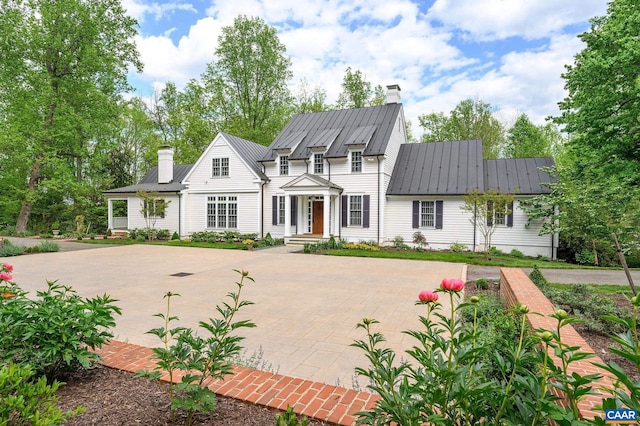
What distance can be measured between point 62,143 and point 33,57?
5834 millimetres

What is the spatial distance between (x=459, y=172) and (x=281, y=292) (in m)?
13.7

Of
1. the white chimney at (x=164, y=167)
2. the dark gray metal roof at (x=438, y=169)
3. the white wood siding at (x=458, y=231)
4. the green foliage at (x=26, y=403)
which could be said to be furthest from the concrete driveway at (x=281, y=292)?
the white chimney at (x=164, y=167)

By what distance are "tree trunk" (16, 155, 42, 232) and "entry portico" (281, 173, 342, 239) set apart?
18840 mm

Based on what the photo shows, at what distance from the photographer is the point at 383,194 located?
1817 centimetres

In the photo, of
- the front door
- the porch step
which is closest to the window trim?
the front door

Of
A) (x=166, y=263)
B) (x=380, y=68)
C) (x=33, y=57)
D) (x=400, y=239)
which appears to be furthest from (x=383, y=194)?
(x=33, y=57)

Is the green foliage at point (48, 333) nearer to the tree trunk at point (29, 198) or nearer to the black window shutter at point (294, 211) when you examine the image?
the black window shutter at point (294, 211)

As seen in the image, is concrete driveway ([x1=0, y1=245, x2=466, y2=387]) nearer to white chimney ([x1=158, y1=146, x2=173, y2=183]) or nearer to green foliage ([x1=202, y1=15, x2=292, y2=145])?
white chimney ([x1=158, y1=146, x2=173, y2=183])

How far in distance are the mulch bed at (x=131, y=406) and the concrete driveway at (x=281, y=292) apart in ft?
3.67

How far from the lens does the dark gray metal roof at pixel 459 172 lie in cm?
1664

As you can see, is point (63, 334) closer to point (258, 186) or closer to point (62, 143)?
point (258, 186)

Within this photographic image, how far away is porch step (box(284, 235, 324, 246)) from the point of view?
60.3ft

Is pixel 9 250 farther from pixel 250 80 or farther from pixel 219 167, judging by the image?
pixel 250 80

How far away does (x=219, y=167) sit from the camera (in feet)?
68.7
